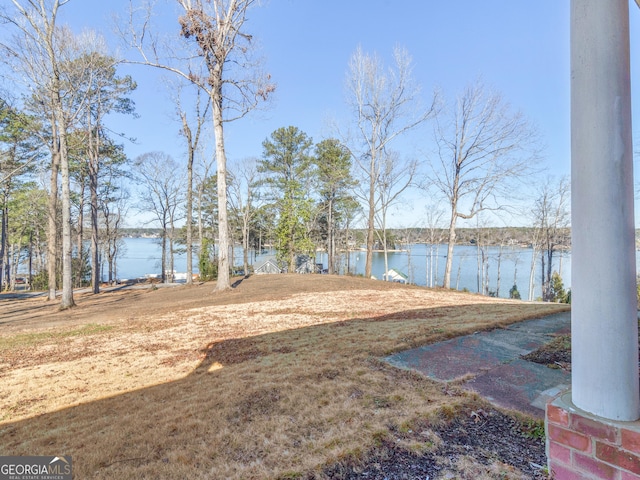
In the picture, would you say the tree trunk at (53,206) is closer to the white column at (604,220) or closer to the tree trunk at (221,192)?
the tree trunk at (221,192)

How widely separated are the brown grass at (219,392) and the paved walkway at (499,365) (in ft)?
0.75

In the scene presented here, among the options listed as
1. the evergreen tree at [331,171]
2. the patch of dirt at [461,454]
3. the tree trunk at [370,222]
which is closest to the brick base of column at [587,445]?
the patch of dirt at [461,454]

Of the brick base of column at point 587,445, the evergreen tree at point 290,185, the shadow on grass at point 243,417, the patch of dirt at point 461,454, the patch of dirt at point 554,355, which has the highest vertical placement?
the evergreen tree at point 290,185

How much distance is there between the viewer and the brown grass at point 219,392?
178 centimetres

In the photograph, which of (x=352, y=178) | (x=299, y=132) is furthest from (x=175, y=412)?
(x=299, y=132)

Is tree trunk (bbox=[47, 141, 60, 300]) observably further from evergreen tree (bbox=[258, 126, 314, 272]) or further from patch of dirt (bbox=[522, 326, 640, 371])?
patch of dirt (bbox=[522, 326, 640, 371])

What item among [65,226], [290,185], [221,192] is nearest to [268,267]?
[290,185]

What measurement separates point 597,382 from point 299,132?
23147 millimetres

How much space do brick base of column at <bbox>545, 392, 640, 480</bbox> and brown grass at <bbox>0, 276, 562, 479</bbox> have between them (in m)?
0.89

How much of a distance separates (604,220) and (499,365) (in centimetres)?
227

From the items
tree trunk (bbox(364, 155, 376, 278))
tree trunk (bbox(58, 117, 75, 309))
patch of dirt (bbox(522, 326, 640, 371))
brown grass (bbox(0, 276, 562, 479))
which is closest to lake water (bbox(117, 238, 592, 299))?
tree trunk (bbox(364, 155, 376, 278))

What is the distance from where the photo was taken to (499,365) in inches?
115

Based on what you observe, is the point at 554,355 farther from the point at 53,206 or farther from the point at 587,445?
the point at 53,206

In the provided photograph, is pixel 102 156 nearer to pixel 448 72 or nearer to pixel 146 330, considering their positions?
pixel 146 330
